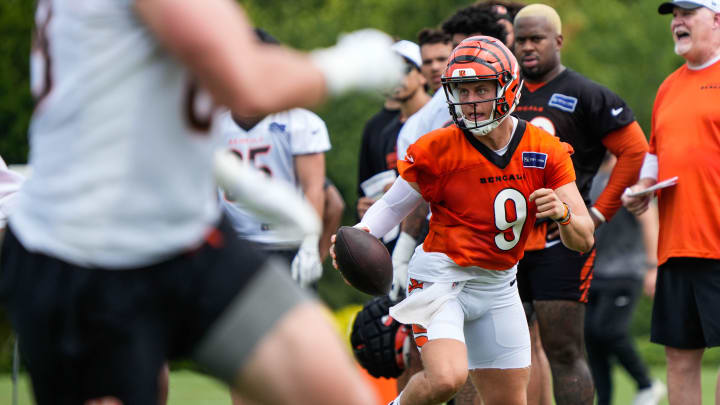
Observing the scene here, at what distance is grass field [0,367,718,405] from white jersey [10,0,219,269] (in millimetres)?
5683

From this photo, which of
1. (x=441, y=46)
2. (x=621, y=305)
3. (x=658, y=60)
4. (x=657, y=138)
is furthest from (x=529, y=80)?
(x=658, y=60)

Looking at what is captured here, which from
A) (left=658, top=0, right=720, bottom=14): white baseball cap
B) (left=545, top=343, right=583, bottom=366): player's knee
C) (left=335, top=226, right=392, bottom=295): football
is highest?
(left=658, top=0, right=720, bottom=14): white baseball cap

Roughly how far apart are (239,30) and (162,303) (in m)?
0.65

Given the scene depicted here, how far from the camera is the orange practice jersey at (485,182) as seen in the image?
14.3 feet

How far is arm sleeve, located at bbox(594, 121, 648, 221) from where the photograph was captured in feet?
18.1

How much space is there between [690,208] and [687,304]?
490 millimetres

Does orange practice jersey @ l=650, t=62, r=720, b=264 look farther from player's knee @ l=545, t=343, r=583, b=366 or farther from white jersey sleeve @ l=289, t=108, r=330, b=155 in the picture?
white jersey sleeve @ l=289, t=108, r=330, b=155

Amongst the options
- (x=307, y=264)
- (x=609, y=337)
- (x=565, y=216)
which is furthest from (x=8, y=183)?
(x=609, y=337)

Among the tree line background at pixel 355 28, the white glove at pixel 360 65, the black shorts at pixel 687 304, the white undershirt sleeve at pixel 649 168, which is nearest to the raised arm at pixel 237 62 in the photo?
the white glove at pixel 360 65

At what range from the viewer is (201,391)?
376 inches

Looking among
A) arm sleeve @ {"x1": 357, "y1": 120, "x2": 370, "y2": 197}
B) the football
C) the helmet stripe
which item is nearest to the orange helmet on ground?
the helmet stripe

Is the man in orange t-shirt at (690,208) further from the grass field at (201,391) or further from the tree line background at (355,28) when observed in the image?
Answer: the tree line background at (355,28)

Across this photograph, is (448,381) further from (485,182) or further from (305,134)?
(305,134)

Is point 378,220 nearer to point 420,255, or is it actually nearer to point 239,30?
point 420,255
